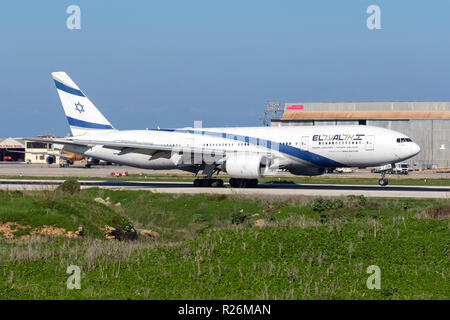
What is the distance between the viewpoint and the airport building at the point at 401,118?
10150 centimetres

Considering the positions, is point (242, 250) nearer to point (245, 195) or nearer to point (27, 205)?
point (27, 205)

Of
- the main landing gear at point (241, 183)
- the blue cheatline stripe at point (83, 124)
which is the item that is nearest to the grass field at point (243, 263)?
the main landing gear at point (241, 183)

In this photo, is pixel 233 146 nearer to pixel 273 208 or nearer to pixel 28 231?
pixel 273 208

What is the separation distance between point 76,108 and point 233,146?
620 inches

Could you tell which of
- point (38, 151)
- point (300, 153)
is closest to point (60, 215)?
point (300, 153)

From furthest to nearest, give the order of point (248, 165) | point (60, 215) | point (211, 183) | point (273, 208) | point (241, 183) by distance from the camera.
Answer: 1. point (241, 183)
2. point (211, 183)
3. point (248, 165)
4. point (273, 208)
5. point (60, 215)

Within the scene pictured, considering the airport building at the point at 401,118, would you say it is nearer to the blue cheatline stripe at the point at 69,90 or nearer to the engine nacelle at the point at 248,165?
the engine nacelle at the point at 248,165

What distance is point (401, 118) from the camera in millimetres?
107812

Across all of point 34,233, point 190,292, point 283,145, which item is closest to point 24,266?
point 190,292

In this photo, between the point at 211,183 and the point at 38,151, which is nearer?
the point at 211,183

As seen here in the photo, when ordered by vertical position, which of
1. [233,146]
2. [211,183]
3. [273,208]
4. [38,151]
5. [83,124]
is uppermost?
[38,151]

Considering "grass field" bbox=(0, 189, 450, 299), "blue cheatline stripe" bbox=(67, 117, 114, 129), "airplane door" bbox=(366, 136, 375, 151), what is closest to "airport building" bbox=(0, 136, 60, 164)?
"blue cheatline stripe" bbox=(67, 117, 114, 129)

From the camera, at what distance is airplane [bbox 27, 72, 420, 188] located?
41.4 metres

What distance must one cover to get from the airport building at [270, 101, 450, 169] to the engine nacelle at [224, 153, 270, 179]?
65.0m
